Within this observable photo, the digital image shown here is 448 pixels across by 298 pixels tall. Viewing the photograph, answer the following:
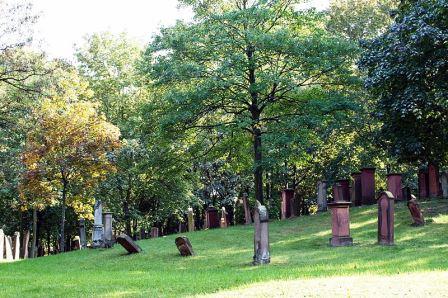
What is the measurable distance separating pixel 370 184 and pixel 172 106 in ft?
30.9

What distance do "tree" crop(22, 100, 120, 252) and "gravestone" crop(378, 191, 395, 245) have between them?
1397 cm

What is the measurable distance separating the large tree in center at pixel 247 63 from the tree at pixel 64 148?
3674mm

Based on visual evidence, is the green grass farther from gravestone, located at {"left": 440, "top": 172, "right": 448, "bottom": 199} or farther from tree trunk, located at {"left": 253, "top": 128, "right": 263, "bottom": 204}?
tree trunk, located at {"left": 253, "top": 128, "right": 263, "bottom": 204}

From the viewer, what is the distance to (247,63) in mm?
22406

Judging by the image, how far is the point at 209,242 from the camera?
1880 centimetres

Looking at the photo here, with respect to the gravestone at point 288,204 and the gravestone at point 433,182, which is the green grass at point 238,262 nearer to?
the gravestone at point 433,182

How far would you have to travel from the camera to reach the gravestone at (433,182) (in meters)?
23.0

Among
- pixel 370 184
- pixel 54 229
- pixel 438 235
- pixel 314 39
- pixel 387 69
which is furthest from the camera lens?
pixel 54 229

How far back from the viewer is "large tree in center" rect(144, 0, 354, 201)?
22.2 metres

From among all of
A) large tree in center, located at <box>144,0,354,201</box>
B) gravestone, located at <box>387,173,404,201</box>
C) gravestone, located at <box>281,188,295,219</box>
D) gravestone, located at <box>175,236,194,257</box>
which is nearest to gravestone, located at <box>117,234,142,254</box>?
gravestone, located at <box>175,236,194,257</box>

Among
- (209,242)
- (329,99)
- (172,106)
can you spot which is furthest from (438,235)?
(172,106)

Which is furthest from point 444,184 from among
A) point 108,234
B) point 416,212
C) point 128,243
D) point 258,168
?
point 108,234

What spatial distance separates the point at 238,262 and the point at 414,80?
29.4 ft

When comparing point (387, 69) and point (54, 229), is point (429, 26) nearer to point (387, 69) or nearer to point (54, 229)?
point (387, 69)
